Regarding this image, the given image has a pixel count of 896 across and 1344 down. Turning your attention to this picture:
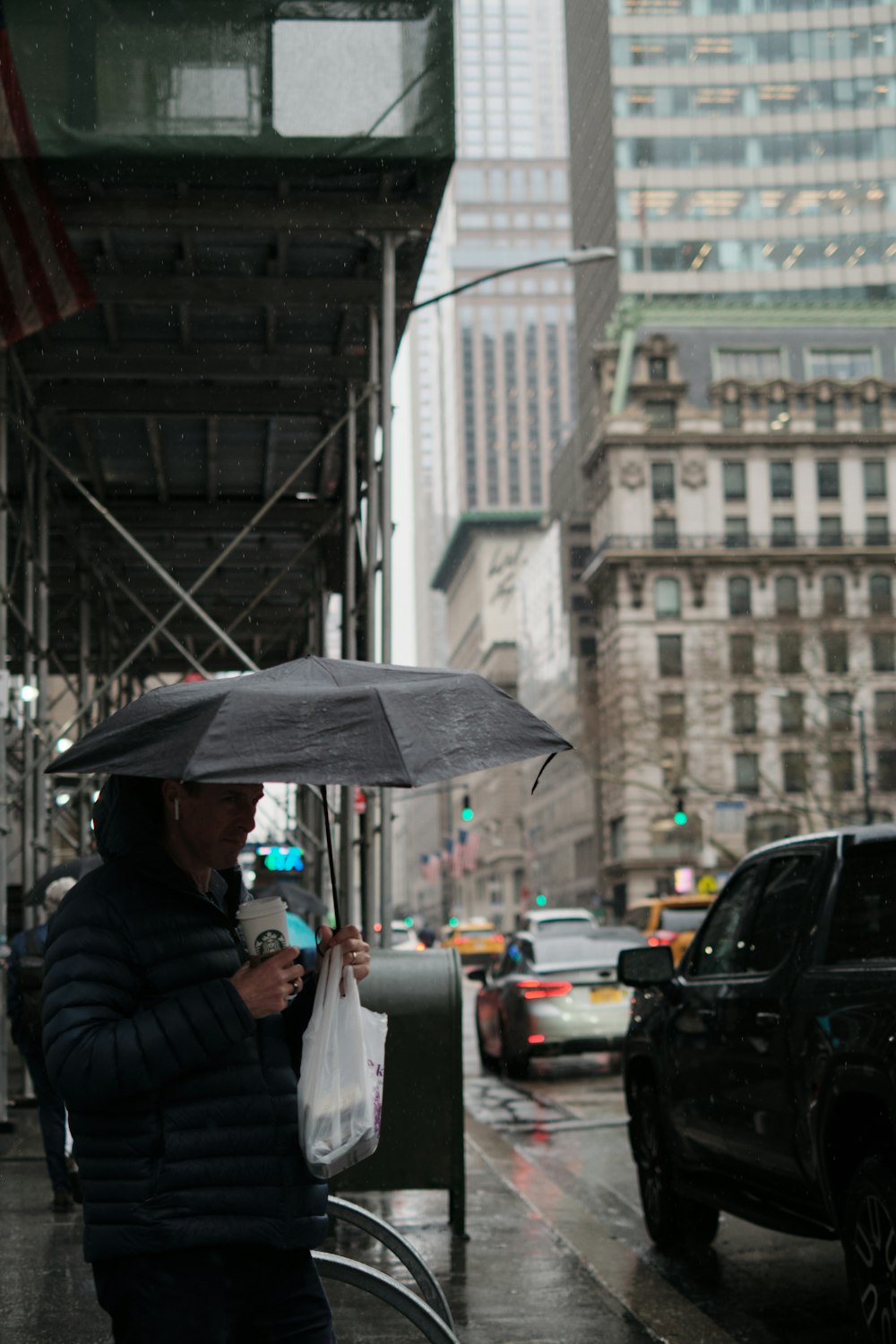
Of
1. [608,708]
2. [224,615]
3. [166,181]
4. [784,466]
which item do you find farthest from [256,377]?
[784,466]

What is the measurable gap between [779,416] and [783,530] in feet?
20.4

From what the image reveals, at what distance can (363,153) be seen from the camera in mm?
11523

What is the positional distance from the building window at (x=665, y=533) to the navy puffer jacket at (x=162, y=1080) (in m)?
82.9

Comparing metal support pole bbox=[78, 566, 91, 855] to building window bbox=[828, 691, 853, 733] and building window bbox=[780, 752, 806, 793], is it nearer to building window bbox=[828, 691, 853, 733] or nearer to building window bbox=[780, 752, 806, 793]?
building window bbox=[828, 691, 853, 733]

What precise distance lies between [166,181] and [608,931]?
1255 cm

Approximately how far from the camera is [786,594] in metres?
85.6

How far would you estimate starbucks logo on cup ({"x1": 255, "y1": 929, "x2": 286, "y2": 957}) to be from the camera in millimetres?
3402

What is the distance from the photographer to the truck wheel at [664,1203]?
8297mm

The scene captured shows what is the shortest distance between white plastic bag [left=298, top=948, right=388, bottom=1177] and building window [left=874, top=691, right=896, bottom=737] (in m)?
70.7

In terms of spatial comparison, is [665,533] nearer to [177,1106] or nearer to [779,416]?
[779,416]

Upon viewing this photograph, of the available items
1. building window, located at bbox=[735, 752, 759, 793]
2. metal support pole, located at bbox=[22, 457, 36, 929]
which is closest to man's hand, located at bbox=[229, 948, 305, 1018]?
metal support pole, located at bbox=[22, 457, 36, 929]

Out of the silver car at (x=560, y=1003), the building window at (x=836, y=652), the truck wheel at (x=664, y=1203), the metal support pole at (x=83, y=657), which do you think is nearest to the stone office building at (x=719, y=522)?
the building window at (x=836, y=652)

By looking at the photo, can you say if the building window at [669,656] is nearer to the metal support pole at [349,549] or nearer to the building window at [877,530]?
the building window at [877,530]

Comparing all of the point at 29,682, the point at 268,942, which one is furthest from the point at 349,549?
the point at 268,942
